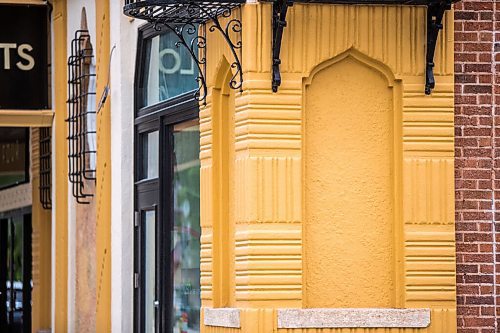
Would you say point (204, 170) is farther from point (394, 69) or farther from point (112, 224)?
point (112, 224)

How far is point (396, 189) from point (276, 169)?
929 millimetres

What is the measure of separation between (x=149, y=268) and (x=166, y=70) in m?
2.05

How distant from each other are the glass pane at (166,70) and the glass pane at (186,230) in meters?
0.40

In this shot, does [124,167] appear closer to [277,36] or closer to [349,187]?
[349,187]

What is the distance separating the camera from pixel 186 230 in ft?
42.1

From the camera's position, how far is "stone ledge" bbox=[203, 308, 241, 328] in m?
10.3

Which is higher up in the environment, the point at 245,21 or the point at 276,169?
the point at 245,21

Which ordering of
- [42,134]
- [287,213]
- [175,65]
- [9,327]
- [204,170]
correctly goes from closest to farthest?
[287,213]
[204,170]
[175,65]
[42,134]
[9,327]

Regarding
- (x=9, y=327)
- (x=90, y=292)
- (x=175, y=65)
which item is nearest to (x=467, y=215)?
(x=175, y=65)

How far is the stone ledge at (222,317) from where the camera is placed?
10.3 meters

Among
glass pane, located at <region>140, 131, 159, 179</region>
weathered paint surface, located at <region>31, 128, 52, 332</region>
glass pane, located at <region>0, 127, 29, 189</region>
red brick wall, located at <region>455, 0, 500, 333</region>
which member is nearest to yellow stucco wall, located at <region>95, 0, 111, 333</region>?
glass pane, located at <region>140, 131, 159, 179</region>

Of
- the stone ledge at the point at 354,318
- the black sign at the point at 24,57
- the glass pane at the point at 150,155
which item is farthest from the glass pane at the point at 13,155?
the stone ledge at the point at 354,318

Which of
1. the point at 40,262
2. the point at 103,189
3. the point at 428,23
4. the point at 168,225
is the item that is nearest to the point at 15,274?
the point at 40,262

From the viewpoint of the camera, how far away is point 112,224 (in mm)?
14953
